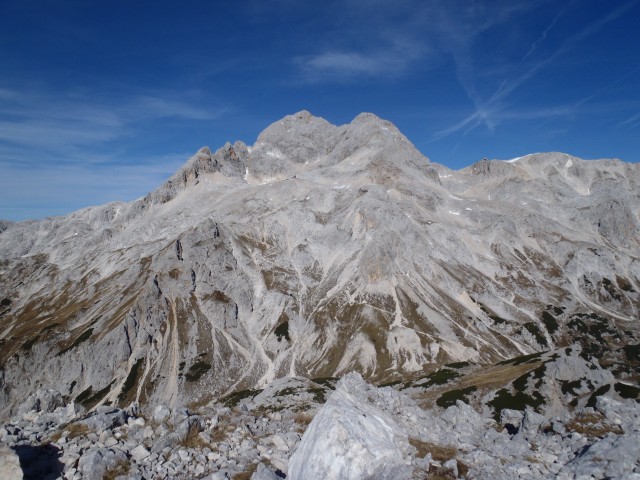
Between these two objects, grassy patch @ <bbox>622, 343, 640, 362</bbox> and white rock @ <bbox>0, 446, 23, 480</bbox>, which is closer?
white rock @ <bbox>0, 446, 23, 480</bbox>

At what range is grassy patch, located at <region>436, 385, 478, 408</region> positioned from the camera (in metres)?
81.4

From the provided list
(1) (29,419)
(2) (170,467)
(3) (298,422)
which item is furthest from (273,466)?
(1) (29,419)

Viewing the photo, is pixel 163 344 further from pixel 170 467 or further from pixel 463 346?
pixel 170 467

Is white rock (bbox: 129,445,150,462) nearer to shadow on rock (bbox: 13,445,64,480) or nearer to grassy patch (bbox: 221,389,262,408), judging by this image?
shadow on rock (bbox: 13,445,64,480)

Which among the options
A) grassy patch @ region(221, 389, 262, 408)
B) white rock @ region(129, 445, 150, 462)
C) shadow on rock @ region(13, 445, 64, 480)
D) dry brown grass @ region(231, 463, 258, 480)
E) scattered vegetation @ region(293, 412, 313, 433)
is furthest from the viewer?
grassy patch @ region(221, 389, 262, 408)

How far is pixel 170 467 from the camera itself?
739 inches

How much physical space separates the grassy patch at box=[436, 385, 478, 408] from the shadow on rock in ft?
253

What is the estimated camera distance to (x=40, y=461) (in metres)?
18.1


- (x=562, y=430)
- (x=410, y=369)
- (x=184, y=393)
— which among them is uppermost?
(x=562, y=430)

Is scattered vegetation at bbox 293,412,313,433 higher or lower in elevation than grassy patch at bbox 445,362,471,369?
higher

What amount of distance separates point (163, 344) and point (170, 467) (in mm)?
193784

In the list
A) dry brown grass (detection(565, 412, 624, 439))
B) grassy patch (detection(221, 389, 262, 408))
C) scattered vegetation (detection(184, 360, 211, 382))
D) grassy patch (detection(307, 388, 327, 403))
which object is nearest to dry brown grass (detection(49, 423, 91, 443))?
dry brown grass (detection(565, 412, 624, 439))

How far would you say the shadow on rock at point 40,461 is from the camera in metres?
17.5

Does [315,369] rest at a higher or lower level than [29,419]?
lower
